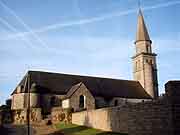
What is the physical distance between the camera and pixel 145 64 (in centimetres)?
5616

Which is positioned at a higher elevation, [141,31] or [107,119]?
[141,31]

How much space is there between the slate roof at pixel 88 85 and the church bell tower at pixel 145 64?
5.01 feet

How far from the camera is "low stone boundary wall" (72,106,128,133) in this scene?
67.8ft

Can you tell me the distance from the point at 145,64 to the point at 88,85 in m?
13.9

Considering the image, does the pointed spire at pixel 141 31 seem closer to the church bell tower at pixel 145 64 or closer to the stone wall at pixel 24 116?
the church bell tower at pixel 145 64

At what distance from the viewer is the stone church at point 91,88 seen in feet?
142

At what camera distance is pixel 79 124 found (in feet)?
108

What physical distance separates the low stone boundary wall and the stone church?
9.07 m

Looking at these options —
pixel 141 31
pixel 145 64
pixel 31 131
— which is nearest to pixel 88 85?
pixel 145 64

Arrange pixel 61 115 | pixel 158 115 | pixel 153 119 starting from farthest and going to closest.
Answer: pixel 61 115 < pixel 153 119 < pixel 158 115

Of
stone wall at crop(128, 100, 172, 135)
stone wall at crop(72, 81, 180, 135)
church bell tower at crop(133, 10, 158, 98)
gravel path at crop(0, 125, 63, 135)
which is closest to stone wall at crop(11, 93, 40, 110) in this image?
gravel path at crop(0, 125, 63, 135)

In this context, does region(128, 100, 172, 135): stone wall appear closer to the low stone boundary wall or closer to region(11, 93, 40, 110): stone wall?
the low stone boundary wall

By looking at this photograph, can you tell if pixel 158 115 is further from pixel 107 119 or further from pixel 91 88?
pixel 91 88

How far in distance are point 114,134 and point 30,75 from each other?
2878cm
